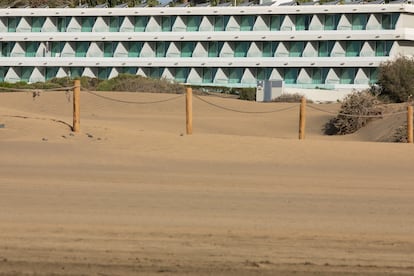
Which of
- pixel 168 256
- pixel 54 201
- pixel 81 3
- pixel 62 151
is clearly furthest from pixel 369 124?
pixel 81 3

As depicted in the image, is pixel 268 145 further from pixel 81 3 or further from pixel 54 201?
pixel 81 3

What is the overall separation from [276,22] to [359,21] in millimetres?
6819

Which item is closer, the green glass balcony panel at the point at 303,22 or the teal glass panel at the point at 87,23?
the green glass balcony panel at the point at 303,22

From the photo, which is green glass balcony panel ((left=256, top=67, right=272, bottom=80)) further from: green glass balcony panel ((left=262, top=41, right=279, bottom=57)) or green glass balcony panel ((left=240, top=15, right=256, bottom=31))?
green glass balcony panel ((left=240, top=15, right=256, bottom=31))

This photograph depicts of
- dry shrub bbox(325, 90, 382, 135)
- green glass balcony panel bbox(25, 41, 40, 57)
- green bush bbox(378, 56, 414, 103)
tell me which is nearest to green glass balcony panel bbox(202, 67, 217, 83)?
green glass balcony panel bbox(25, 41, 40, 57)

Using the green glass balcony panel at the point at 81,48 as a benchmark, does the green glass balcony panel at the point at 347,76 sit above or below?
below

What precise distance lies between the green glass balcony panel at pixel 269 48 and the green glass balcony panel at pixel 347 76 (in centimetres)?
589

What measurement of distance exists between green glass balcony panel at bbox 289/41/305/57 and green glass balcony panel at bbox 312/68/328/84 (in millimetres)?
1840

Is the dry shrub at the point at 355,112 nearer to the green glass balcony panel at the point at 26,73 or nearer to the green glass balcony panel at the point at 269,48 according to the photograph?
the green glass balcony panel at the point at 269,48

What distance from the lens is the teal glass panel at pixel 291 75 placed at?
7181 centimetres

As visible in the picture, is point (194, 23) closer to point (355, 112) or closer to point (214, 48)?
point (214, 48)

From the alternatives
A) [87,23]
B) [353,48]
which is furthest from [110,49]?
[353,48]

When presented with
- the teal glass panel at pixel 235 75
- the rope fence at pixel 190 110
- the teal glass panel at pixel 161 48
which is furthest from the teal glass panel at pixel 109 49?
the rope fence at pixel 190 110

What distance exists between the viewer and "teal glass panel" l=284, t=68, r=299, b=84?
71812 millimetres
